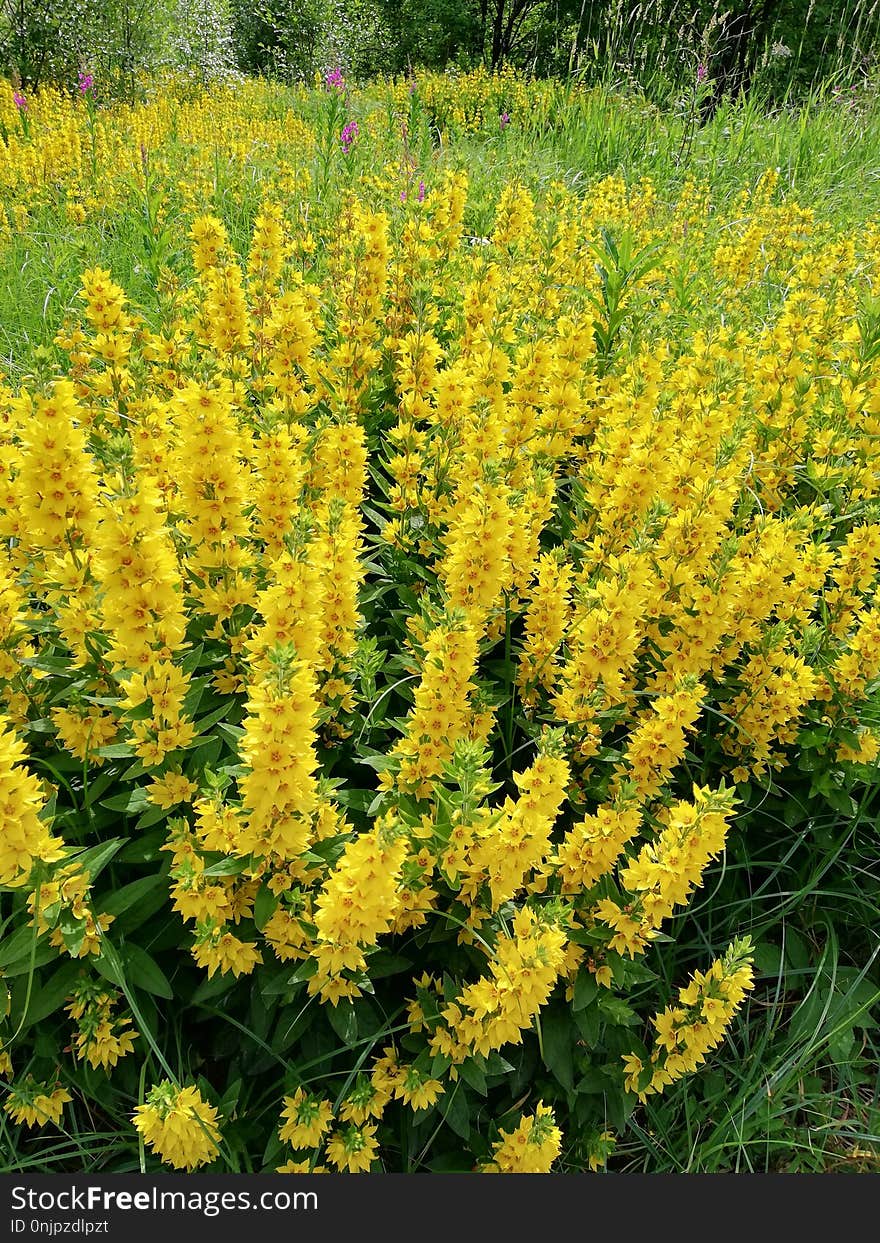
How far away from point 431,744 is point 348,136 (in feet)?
23.6

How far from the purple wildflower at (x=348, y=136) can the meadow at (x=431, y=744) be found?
13.6 feet

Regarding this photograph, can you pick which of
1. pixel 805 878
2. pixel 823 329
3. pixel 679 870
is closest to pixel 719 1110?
pixel 805 878

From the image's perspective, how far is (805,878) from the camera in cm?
279

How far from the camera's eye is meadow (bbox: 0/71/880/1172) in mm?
1846

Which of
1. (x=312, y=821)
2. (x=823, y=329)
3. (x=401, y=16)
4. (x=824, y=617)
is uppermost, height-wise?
(x=401, y=16)

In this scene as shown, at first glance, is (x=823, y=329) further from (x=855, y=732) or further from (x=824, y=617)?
(x=855, y=732)

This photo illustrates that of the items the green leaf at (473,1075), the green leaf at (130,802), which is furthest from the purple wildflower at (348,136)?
the green leaf at (473,1075)

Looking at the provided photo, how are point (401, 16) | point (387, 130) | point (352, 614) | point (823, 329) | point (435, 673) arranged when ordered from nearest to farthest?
point (435, 673)
point (352, 614)
point (823, 329)
point (387, 130)
point (401, 16)

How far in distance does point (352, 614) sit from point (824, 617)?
1601 millimetres

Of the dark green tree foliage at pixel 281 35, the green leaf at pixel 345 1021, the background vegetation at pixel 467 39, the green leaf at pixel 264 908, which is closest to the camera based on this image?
the green leaf at pixel 264 908

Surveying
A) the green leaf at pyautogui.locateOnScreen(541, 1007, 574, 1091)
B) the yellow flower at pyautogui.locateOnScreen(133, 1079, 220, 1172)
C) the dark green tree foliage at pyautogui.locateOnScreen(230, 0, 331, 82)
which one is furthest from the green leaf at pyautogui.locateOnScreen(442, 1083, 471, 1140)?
the dark green tree foliage at pyautogui.locateOnScreen(230, 0, 331, 82)

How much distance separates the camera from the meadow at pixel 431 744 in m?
1.85

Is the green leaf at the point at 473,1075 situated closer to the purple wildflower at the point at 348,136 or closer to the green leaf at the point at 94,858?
the green leaf at the point at 94,858

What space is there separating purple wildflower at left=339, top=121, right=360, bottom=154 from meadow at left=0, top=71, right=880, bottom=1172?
4135 mm
